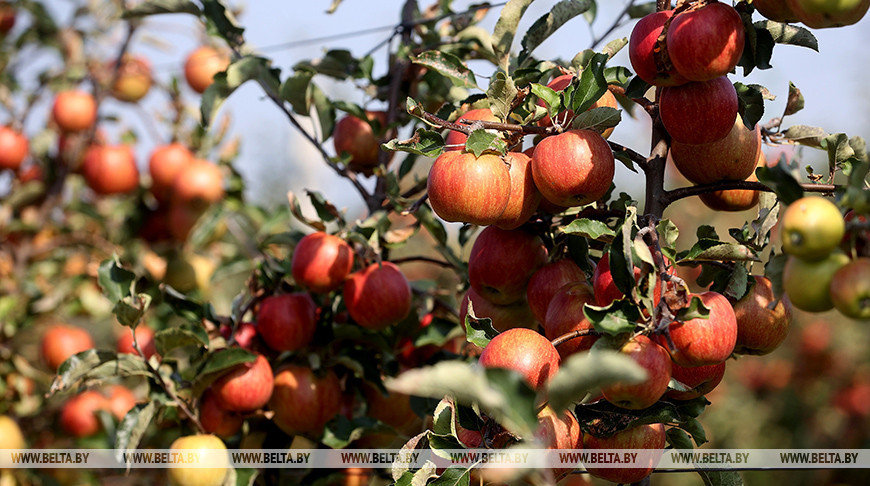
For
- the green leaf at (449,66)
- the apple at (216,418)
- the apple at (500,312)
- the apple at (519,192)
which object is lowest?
the apple at (216,418)

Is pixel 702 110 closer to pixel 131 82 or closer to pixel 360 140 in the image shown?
pixel 360 140

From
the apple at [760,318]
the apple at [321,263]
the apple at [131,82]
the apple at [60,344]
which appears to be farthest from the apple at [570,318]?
the apple at [131,82]

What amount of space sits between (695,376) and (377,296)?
1.81 ft

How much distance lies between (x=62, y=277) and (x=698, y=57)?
220cm

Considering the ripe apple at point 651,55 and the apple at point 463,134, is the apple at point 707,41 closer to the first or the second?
the ripe apple at point 651,55

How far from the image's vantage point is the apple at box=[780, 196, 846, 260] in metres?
0.63

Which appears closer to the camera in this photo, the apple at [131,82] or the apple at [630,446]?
the apple at [630,446]

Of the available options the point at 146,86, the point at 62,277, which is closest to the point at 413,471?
the point at 62,277

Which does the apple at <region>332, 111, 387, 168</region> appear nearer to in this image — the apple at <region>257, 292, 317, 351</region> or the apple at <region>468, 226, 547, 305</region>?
the apple at <region>257, 292, 317, 351</region>

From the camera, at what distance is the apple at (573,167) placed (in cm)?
85

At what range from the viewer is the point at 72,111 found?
2.32 meters

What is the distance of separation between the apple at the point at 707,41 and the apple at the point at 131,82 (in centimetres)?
218

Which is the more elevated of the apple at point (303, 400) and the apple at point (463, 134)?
the apple at point (463, 134)

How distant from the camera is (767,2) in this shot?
84 cm
